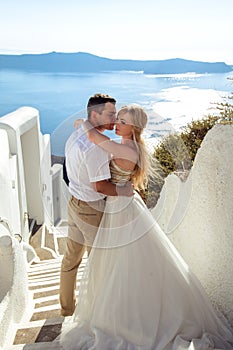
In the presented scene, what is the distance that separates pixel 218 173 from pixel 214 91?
2221mm

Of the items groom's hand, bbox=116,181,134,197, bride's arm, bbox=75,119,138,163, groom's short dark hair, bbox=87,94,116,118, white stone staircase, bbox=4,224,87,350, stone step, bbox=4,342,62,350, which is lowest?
white stone staircase, bbox=4,224,87,350

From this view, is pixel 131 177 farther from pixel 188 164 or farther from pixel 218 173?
pixel 218 173

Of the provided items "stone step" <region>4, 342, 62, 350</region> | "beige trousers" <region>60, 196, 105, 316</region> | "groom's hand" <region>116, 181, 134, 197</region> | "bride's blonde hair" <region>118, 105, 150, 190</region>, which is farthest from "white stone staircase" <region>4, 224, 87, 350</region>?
"bride's blonde hair" <region>118, 105, 150, 190</region>

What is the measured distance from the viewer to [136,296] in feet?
7.74

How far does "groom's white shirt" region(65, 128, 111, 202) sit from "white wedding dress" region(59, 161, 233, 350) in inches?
3.6

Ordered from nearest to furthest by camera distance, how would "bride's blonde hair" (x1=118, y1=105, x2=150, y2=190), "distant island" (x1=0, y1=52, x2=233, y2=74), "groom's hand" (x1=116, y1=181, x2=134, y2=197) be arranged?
"bride's blonde hair" (x1=118, y1=105, x2=150, y2=190)
"groom's hand" (x1=116, y1=181, x2=134, y2=197)
"distant island" (x1=0, y1=52, x2=233, y2=74)

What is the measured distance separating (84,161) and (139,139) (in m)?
0.33

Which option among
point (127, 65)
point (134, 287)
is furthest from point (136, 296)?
point (127, 65)

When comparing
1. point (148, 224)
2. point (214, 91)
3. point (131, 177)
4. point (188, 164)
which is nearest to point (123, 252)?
point (148, 224)

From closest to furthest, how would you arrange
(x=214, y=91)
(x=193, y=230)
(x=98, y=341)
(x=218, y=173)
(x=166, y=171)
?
(x=98, y=341)
(x=166, y=171)
(x=218, y=173)
(x=193, y=230)
(x=214, y=91)

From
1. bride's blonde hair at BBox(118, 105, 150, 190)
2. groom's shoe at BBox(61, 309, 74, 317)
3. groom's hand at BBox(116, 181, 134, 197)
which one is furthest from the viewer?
groom's shoe at BBox(61, 309, 74, 317)

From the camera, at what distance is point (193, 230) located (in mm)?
3014

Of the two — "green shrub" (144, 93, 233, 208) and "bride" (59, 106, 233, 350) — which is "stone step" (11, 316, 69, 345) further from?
"green shrub" (144, 93, 233, 208)

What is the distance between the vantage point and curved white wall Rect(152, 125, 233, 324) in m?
2.52
